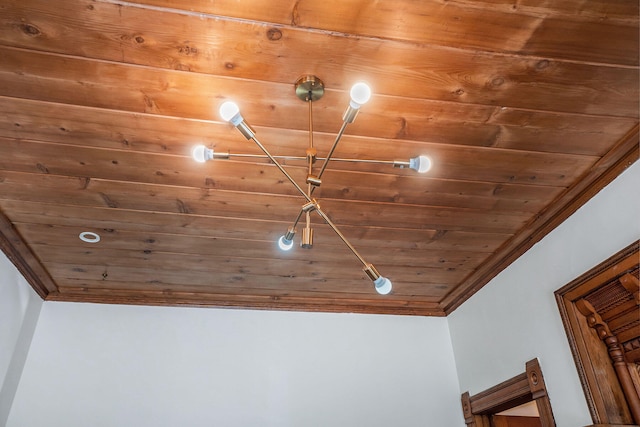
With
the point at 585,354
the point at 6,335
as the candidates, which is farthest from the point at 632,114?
the point at 6,335

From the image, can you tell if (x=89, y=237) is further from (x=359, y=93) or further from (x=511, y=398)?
(x=511, y=398)

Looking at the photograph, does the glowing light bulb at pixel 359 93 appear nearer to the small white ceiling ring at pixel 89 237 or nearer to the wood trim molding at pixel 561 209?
the wood trim molding at pixel 561 209

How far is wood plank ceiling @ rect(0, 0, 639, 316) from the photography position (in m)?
1.49

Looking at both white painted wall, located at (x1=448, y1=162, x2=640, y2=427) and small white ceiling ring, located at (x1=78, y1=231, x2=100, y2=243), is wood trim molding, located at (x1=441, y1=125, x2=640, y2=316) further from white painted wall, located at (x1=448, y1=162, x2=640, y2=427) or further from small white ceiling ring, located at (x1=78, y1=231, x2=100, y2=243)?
small white ceiling ring, located at (x1=78, y1=231, x2=100, y2=243)

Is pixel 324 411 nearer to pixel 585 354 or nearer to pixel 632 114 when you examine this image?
pixel 585 354

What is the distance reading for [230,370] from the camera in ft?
10.3

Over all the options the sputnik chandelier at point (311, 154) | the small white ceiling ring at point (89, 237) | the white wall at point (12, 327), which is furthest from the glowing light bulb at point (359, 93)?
the white wall at point (12, 327)

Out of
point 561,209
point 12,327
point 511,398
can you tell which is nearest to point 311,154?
point 561,209

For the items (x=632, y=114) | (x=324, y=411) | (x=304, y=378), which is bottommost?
(x=324, y=411)

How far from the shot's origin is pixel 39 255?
2.79 metres

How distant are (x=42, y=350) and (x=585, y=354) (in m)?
3.02

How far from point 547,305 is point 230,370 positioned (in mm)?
1925

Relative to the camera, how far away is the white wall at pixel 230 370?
2930 millimetres

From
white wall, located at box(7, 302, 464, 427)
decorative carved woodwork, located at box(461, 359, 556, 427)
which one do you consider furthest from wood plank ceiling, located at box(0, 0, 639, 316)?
decorative carved woodwork, located at box(461, 359, 556, 427)
